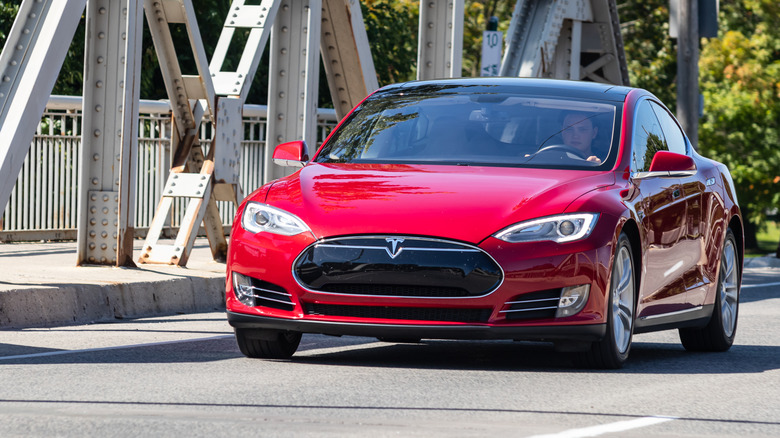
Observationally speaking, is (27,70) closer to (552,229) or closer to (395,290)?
(395,290)

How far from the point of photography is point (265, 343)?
8164 mm

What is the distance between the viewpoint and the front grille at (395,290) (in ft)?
24.8

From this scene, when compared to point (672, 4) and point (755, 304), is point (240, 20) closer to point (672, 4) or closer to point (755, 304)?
point (755, 304)

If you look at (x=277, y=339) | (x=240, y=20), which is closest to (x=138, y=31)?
(x=240, y=20)

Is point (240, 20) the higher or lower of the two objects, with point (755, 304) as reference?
higher

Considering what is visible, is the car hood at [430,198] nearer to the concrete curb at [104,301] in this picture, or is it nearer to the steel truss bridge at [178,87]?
the concrete curb at [104,301]

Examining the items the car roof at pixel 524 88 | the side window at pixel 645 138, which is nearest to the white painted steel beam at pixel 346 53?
the car roof at pixel 524 88

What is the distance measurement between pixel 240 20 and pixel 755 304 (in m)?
5.41

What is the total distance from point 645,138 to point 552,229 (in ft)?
5.90

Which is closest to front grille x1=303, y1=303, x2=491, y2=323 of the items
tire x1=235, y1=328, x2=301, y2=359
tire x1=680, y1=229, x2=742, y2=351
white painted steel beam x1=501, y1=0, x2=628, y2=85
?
tire x1=235, y1=328, x2=301, y2=359

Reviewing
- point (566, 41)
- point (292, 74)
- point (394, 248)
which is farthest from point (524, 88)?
point (566, 41)

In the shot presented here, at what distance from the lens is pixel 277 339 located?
813 cm

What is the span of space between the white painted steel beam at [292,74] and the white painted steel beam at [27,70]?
3.30 meters

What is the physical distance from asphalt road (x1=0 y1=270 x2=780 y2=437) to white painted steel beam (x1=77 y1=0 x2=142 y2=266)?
2.19 m
